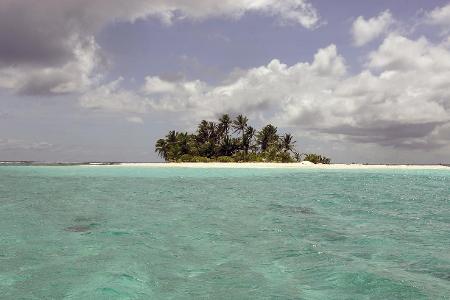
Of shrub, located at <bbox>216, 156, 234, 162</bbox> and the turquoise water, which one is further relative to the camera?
shrub, located at <bbox>216, 156, 234, 162</bbox>

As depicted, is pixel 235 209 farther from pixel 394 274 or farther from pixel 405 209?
pixel 394 274

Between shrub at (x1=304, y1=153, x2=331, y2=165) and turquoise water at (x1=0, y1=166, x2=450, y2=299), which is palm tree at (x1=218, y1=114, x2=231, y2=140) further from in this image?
turquoise water at (x1=0, y1=166, x2=450, y2=299)

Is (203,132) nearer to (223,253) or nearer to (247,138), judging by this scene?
(247,138)

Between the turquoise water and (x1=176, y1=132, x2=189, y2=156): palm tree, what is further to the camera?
(x1=176, y1=132, x2=189, y2=156): palm tree

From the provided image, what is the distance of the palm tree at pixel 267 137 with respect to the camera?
93938 millimetres

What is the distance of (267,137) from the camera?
94062mm

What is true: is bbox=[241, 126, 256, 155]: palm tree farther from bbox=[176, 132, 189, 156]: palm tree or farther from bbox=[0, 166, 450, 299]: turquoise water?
bbox=[0, 166, 450, 299]: turquoise water

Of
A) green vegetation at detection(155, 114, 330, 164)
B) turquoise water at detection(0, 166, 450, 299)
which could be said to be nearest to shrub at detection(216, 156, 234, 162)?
green vegetation at detection(155, 114, 330, 164)

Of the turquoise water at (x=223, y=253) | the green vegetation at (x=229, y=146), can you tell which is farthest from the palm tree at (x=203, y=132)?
the turquoise water at (x=223, y=253)

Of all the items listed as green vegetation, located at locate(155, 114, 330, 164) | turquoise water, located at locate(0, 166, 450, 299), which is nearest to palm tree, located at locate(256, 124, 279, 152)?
green vegetation, located at locate(155, 114, 330, 164)

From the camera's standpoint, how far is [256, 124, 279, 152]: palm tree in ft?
308

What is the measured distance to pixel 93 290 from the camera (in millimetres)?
8180

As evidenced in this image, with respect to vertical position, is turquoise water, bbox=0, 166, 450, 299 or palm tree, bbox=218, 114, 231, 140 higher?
palm tree, bbox=218, 114, 231, 140

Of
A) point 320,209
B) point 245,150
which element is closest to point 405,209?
point 320,209
